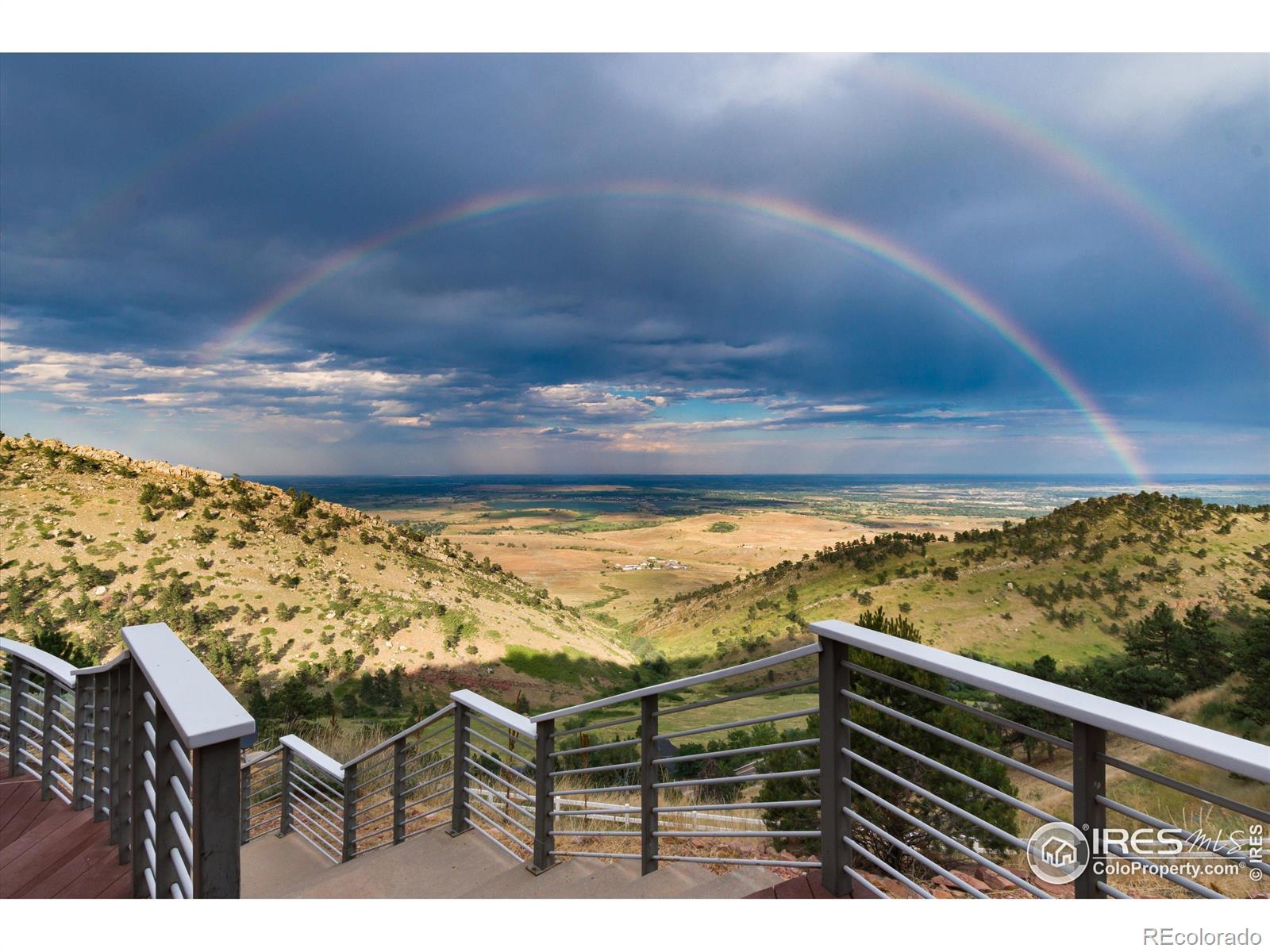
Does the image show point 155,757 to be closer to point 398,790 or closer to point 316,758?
point 398,790

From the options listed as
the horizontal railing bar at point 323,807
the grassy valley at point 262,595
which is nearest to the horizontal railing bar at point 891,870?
the horizontal railing bar at point 323,807

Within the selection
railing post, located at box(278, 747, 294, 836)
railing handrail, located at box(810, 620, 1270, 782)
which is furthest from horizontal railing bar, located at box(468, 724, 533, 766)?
railing post, located at box(278, 747, 294, 836)

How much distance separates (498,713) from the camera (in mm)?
3850

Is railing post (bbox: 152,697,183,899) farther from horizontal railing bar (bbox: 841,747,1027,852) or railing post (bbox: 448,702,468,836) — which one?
railing post (bbox: 448,702,468,836)

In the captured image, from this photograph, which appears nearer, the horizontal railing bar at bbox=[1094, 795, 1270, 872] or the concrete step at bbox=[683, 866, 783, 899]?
the horizontal railing bar at bbox=[1094, 795, 1270, 872]

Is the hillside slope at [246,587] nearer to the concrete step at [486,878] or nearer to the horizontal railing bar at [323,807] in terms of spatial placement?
the horizontal railing bar at [323,807]

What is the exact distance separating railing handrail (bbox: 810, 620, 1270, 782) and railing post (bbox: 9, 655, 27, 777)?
5.44 metres

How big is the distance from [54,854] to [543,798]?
88.3 inches

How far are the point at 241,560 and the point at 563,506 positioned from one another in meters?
43.1

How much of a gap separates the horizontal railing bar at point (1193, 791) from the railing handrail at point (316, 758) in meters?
5.36

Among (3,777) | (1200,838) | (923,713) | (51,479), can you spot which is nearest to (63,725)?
(3,777)

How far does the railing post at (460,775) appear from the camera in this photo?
4316 millimetres

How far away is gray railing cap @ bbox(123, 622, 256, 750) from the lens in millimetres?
1352

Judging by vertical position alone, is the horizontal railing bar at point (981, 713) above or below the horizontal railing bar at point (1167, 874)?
above
